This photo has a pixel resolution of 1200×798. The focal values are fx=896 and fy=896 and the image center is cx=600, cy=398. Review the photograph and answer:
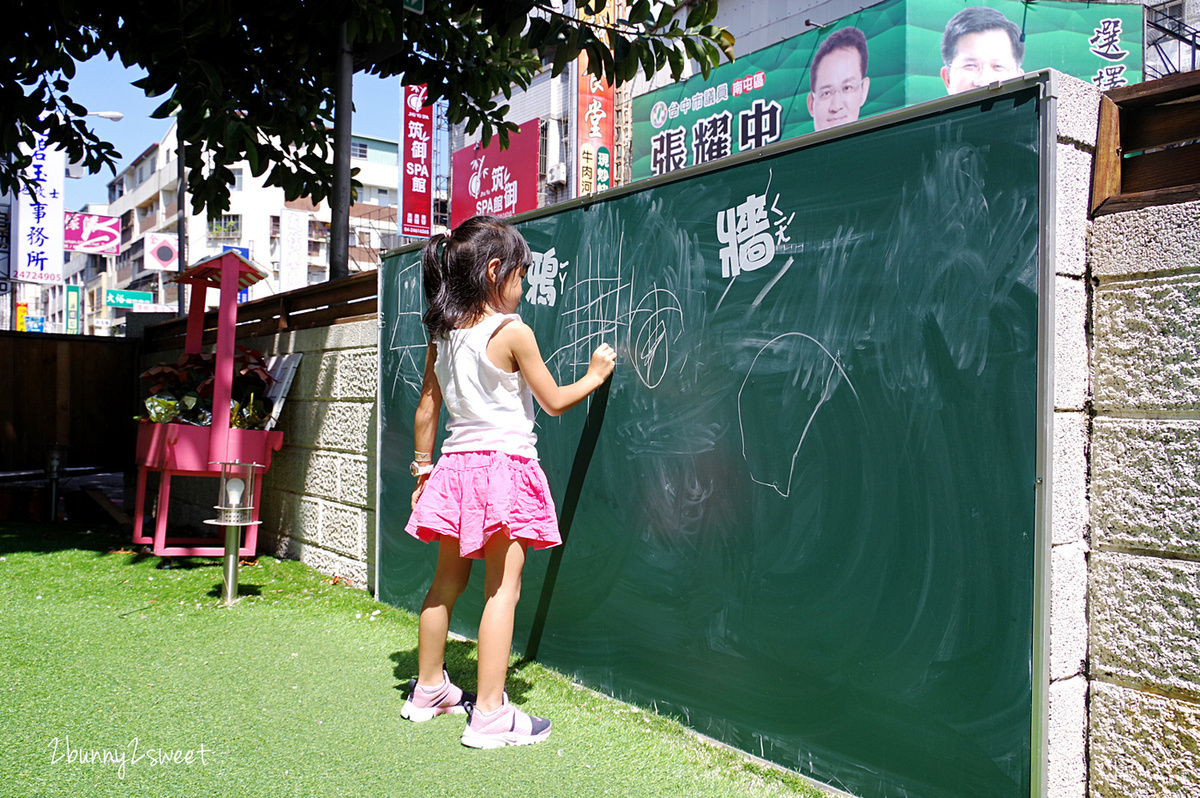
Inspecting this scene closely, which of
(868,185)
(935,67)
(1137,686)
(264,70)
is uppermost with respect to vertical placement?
(935,67)

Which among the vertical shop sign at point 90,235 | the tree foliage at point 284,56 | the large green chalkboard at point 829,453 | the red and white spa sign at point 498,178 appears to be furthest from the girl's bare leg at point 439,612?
the vertical shop sign at point 90,235

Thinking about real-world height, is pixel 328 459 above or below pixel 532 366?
below

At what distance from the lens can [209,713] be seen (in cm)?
300

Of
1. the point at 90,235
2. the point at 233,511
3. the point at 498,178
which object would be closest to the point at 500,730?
the point at 233,511

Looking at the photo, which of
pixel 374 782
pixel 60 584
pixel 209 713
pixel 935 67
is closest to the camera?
pixel 374 782

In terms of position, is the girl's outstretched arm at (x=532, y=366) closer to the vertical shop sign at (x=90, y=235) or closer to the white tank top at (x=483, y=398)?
the white tank top at (x=483, y=398)

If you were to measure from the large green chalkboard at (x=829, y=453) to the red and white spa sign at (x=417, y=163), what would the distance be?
26.5ft

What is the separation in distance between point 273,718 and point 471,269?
162 centimetres

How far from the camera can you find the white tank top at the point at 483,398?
9.21 feet

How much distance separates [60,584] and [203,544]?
45.4 inches

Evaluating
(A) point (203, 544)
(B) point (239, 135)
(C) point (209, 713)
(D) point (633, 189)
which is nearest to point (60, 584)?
(A) point (203, 544)

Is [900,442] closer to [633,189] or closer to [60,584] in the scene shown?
[633,189]

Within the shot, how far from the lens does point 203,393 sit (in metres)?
5.53

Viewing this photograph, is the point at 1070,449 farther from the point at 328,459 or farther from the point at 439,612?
the point at 328,459
